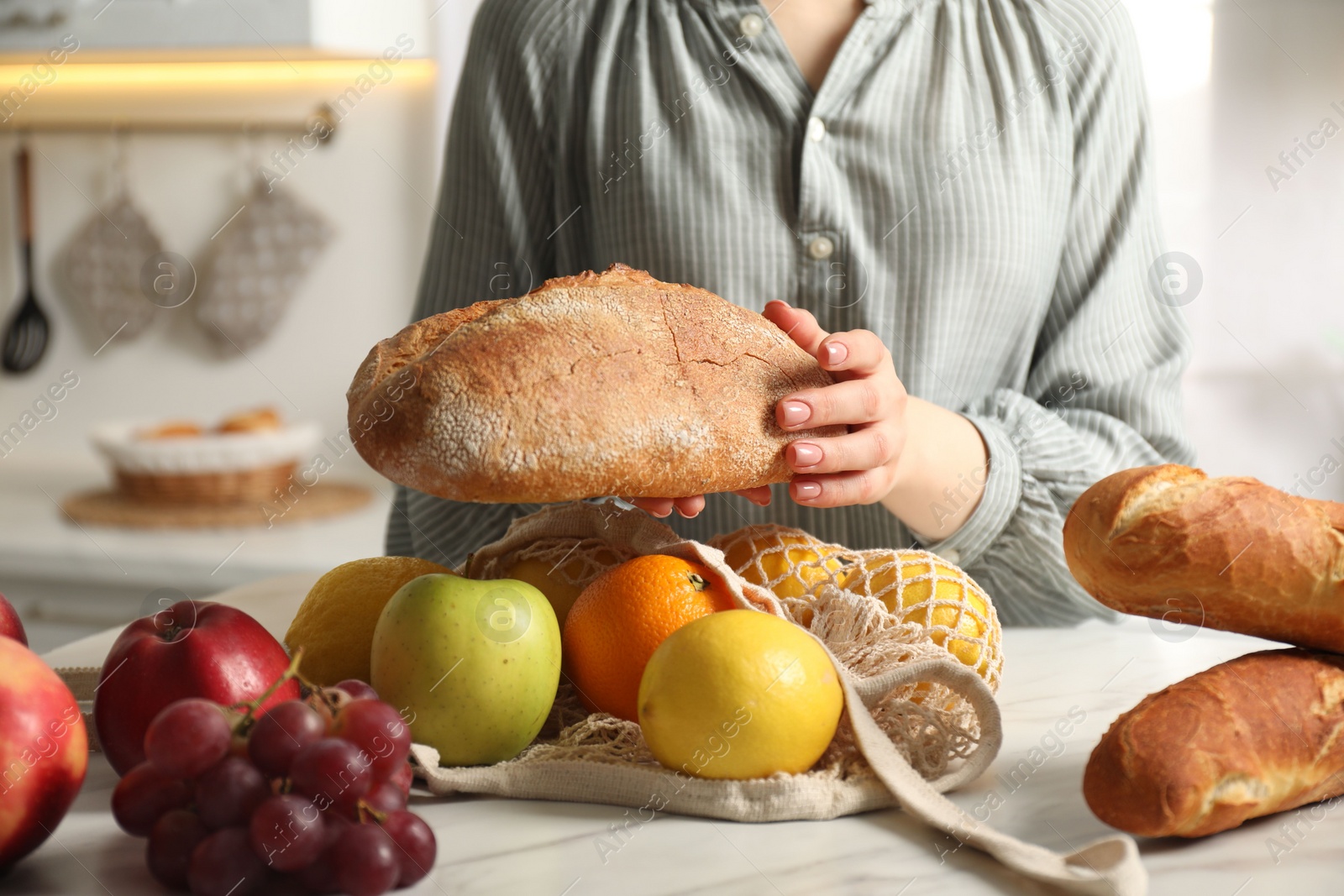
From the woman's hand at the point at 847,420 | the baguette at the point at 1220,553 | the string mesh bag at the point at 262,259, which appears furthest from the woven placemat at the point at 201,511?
the baguette at the point at 1220,553

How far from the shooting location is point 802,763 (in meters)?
0.57

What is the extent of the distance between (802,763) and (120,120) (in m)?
2.53

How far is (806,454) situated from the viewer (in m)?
0.67

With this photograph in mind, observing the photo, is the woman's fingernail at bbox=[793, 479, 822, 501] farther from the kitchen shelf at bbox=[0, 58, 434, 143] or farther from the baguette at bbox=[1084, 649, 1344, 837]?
the kitchen shelf at bbox=[0, 58, 434, 143]

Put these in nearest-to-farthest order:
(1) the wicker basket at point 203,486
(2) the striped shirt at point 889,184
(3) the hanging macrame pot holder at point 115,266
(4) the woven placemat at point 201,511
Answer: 1. (2) the striped shirt at point 889,184
2. (4) the woven placemat at point 201,511
3. (1) the wicker basket at point 203,486
4. (3) the hanging macrame pot holder at point 115,266

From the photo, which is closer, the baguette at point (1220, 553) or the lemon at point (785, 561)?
the baguette at point (1220, 553)

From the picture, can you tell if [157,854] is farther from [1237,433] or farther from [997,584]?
[1237,433]

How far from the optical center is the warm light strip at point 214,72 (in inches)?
91.5

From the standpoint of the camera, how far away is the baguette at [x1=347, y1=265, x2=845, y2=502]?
1.95 feet

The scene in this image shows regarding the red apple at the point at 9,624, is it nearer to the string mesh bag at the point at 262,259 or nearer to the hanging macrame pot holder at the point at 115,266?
the string mesh bag at the point at 262,259

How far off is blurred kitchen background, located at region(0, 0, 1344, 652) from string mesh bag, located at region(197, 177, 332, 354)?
2cm

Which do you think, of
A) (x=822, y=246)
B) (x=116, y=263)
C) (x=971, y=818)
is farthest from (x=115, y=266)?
(x=971, y=818)

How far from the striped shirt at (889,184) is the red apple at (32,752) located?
594mm

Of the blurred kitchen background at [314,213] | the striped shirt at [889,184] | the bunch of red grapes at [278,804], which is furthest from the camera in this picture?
the blurred kitchen background at [314,213]
